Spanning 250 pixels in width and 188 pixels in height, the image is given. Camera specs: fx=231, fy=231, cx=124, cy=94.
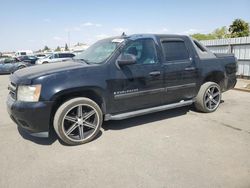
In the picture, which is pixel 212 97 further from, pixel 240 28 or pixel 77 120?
pixel 240 28

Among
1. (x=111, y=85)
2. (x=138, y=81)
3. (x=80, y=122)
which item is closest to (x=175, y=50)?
(x=138, y=81)

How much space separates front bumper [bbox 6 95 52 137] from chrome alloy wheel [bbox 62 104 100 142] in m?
0.30

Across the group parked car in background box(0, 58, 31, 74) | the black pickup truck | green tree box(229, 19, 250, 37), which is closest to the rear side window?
the black pickup truck

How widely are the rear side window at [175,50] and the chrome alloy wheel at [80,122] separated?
1.98 metres

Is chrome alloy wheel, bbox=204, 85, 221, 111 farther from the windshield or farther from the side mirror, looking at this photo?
the windshield

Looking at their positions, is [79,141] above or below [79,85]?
below

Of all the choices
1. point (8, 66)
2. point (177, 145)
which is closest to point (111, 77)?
point (177, 145)

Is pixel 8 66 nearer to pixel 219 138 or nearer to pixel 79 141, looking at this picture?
pixel 79 141

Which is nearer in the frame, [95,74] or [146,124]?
[95,74]

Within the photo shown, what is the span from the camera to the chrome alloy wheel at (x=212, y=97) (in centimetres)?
561

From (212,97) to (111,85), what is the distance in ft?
9.47

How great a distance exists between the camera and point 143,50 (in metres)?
4.64

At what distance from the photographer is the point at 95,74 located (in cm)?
400

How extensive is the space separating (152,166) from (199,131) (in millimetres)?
1680
